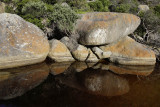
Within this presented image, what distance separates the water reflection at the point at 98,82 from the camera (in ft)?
29.6

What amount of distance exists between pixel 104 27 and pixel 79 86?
600cm

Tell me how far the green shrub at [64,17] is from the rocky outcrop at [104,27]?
0.69m

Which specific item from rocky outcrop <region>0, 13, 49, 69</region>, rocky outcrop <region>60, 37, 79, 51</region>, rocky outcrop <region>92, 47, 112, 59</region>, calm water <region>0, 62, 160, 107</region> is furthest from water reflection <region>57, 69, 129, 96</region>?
rocky outcrop <region>0, 13, 49, 69</region>

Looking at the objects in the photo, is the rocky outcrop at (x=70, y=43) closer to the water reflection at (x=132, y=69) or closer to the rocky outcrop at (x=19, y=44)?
the rocky outcrop at (x=19, y=44)

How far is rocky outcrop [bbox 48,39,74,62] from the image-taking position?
42.3 feet

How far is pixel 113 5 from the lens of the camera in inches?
1127

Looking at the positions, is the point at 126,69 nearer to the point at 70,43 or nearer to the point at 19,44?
the point at 70,43

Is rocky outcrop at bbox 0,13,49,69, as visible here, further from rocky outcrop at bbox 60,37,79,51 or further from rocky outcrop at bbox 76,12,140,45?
rocky outcrop at bbox 76,12,140,45

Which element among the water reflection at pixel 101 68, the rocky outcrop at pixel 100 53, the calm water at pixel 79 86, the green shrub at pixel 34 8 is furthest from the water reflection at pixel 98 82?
the green shrub at pixel 34 8

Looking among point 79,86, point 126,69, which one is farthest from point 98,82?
point 126,69

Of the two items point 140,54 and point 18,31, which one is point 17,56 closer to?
point 18,31

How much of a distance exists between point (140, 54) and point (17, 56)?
1047 cm

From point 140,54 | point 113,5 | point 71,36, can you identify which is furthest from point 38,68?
point 113,5

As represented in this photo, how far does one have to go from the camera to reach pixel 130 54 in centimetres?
1309
